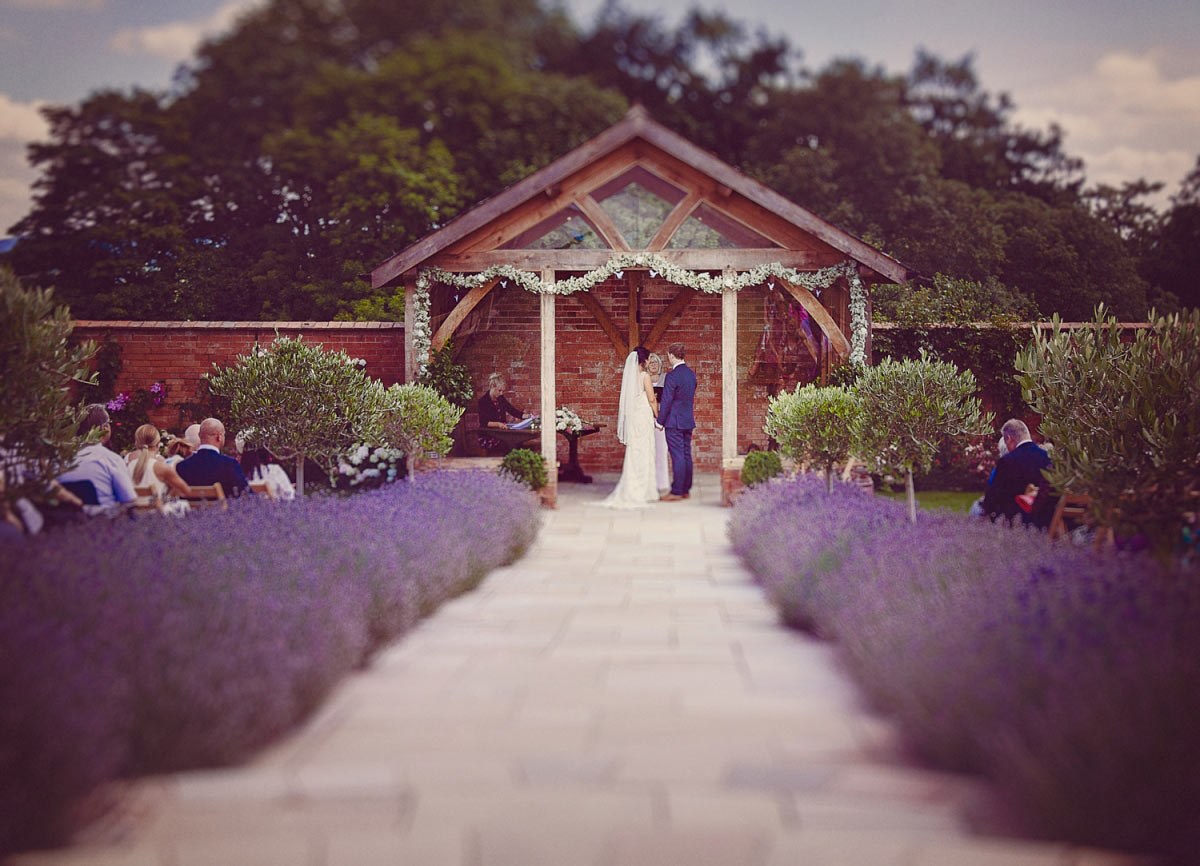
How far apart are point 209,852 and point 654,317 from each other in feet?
46.3

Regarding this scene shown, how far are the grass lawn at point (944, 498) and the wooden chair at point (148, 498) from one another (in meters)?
7.77

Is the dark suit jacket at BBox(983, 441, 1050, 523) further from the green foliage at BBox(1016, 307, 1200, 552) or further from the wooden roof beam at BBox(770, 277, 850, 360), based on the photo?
the wooden roof beam at BBox(770, 277, 850, 360)

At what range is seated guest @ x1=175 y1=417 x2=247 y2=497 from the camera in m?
7.97

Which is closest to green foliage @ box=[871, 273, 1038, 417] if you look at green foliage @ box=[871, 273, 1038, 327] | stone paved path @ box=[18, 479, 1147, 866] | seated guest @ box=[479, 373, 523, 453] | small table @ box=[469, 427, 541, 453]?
green foliage @ box=[871, 273, 1038, 327]

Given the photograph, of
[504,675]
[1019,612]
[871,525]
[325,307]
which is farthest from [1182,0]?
[325,307]

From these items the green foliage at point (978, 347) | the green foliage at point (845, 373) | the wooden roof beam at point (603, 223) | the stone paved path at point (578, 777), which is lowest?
the stone paved path at point (578, 777)

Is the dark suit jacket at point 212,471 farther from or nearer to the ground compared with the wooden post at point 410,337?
nearer to the ground

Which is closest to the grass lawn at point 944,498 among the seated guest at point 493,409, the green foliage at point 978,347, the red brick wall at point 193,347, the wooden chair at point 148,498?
the green foliage at point 978,347

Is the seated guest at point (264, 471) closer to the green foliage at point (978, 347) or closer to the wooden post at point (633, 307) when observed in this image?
the wooden post at point (633, 307)

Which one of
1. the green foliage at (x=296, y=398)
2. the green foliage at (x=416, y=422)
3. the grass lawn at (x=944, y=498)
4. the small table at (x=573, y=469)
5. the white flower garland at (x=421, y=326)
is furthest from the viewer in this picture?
the small table at (x=573, y=469)

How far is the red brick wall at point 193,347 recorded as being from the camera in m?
13.5

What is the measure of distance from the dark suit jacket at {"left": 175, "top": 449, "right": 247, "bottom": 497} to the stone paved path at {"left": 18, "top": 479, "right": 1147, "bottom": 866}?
10.2 feet

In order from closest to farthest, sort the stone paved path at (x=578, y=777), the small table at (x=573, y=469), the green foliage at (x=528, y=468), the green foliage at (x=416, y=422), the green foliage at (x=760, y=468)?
the stone paved path at (x=578, y=777) < the green foliage at (x=416, y=422) < the green foliage at (x=760, y=468) < the green foliage at (x=528, y=468) < the small table at (x=573, y=469)

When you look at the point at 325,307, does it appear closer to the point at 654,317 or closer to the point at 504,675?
the point at 654,317
